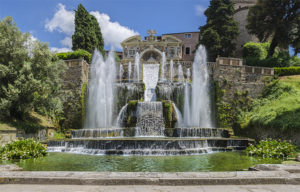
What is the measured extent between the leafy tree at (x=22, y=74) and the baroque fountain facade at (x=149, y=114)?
3380mm

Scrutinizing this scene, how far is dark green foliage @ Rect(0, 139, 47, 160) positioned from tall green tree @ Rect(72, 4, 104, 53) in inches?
1046

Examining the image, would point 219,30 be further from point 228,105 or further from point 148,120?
point 148,120

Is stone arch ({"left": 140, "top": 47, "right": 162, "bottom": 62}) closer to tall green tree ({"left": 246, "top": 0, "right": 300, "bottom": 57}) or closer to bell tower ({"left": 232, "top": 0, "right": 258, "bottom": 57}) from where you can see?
bell tower ({"left": 232, "top": 0, "right": 258, "bottom": 57})

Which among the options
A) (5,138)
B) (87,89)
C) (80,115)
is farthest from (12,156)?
(87,89)

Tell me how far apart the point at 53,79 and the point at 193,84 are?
36.8 ft

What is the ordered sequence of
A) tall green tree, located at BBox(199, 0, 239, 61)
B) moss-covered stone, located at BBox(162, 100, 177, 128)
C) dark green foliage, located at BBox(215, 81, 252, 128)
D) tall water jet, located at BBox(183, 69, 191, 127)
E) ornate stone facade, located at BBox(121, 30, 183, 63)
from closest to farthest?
moss-covered stone, located at BBox(162, 100, 177, 128) < tall water jet, located at BBox(183, 69, 191, 127) < dark green foliage, located at BBox(215, 81, 252, 128) < tall green tree, located at BBox(199, 0, 239, 61) < ornate stone facade, located at BBox(121, 30, 183, 63)

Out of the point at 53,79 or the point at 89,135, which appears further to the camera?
the point at 53,79

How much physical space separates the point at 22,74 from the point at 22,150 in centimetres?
661

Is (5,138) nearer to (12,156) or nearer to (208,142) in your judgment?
(12,156)

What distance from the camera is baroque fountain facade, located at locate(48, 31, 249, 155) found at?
986 cm

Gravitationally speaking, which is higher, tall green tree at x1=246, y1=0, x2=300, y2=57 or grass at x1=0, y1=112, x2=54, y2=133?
tall green tree at x1=246, y1=0, x2=300, y2=57

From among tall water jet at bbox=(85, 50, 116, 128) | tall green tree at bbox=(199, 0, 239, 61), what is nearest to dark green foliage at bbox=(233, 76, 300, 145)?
tall water jet at bbox=(85, 50, 116, 128)

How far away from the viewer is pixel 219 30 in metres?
33.0

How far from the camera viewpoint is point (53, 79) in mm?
15367
